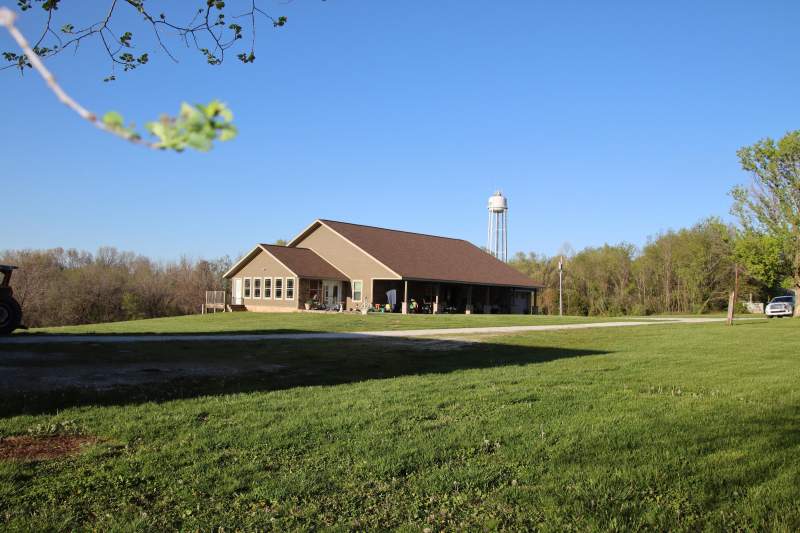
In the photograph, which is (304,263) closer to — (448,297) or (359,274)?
(359,274)

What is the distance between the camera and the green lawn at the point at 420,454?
482cm

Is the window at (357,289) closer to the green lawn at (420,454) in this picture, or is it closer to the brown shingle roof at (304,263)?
the brown shingle roof at (304,263)

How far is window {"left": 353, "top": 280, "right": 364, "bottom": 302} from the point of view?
42.8m

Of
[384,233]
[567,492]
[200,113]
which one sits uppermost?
[384,233]

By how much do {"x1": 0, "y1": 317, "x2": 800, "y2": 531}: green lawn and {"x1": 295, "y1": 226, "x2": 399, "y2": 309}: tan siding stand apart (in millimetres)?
30143

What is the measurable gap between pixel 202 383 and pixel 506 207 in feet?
206

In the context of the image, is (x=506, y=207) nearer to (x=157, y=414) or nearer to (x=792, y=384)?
(x=792, y=384)

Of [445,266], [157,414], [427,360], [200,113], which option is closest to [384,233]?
[445,266]

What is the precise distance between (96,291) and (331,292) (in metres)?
29.3

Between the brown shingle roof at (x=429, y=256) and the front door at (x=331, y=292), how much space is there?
3242mm

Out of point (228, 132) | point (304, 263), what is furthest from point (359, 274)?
point (228, 132)

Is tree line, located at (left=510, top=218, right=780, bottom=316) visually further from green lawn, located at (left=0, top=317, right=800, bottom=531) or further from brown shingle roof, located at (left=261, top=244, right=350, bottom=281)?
green lawn, located at (left=0, top=317, right=800, bottom=531)

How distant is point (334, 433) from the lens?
705 cm

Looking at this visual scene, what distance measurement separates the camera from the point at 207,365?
1241cm
